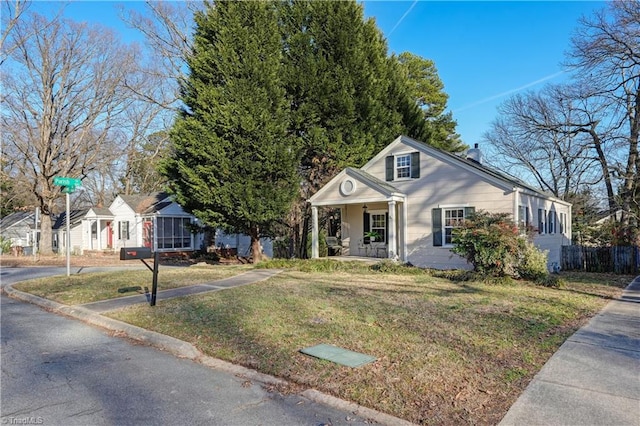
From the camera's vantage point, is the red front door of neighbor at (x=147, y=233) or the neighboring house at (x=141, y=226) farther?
the red front door of neighbor at (x=147, y=233)

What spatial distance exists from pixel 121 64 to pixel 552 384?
1235 inches

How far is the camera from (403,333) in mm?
5941

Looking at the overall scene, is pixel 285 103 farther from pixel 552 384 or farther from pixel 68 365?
pixel 552 384

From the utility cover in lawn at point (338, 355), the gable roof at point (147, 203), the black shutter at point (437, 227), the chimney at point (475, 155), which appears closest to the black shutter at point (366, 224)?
the black shutter at point (437, 227)

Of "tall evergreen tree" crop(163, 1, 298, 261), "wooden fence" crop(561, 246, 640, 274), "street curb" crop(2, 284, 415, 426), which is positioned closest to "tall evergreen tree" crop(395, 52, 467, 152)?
"wooden fence" crop(561, 246, 640, 274)

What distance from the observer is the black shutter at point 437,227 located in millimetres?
15594

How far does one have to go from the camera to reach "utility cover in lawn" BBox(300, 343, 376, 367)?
4.79 metres

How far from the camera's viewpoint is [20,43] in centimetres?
2562

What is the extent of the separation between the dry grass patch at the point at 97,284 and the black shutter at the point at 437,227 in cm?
744

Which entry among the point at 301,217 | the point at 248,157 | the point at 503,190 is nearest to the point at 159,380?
the point at 248,157

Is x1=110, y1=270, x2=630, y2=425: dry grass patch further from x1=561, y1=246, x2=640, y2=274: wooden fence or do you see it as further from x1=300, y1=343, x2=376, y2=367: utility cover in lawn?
x1=561, y1=246, x2=640, y2=274: wooden fence

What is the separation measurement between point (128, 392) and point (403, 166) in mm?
14391

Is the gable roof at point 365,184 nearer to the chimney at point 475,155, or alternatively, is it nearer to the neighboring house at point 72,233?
the chimney at point 475,155

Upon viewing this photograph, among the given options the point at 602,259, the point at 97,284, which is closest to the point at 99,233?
the point at 97,284
